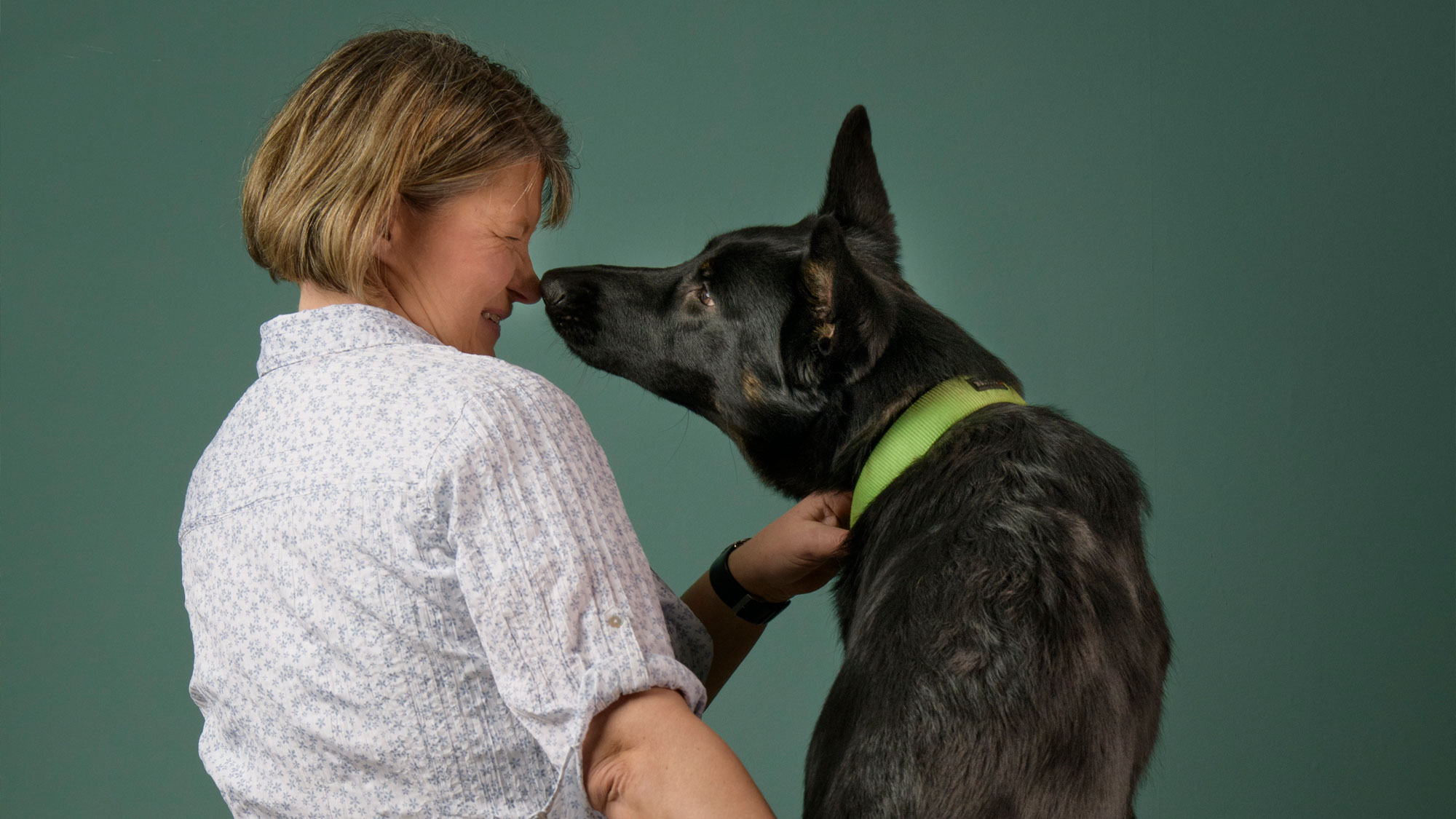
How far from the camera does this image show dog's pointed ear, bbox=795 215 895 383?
1.20 m

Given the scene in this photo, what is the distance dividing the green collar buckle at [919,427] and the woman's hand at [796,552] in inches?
3.3

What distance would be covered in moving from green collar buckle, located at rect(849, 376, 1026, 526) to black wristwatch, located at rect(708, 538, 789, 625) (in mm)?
266

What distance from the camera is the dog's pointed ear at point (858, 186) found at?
161 centimetres

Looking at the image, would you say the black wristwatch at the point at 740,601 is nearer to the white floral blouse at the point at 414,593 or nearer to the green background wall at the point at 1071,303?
the white floral blouse at the point at 414,593

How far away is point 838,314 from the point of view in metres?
1.27

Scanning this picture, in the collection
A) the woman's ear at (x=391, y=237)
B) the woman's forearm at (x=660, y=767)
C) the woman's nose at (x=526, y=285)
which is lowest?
the woman's forearm at (x=660, y=767)

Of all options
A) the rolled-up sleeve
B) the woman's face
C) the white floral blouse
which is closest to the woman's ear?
the woman's face

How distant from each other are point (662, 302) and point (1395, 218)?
7.31ft

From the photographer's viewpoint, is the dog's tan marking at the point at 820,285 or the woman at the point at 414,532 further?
the dog's tan marking at the point at 820,285

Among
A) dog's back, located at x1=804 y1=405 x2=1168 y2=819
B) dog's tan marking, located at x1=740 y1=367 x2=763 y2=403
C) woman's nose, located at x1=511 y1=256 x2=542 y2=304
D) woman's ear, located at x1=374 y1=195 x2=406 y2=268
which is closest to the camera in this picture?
dog's back, located at x1=804 y1=405 x2=1168 y2=819

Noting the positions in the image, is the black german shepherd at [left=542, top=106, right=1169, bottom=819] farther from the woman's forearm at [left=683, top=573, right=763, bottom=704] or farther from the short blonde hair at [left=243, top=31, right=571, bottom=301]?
the short blonde hair at [left=243, top=31, right=571, bottom=301]

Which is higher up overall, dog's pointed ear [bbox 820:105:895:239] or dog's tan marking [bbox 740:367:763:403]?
dog's pointed ear [bbox 820:105:895:239]

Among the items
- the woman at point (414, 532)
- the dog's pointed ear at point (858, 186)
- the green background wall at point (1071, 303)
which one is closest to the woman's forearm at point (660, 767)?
the woman at point (414, 532)

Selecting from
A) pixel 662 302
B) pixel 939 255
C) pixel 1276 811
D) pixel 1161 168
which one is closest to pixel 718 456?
pixel 939 255
